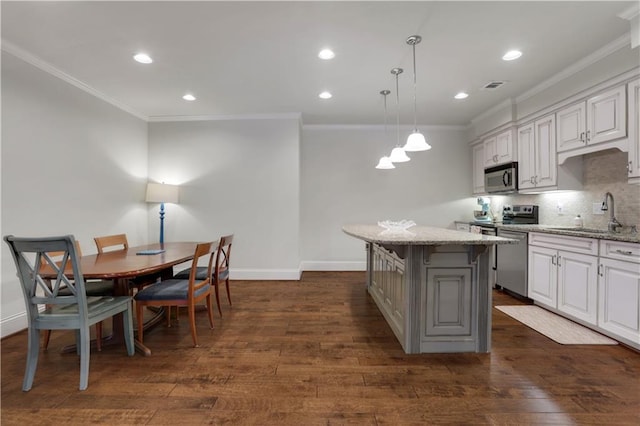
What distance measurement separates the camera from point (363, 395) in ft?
5.63

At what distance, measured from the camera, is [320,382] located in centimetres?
184

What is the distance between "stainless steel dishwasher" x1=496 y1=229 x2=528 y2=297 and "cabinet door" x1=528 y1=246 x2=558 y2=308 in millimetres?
90

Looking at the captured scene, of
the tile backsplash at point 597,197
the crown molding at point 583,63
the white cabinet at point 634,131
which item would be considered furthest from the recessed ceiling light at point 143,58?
the tile backsplash at point 597,197

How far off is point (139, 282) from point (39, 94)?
2.20 m

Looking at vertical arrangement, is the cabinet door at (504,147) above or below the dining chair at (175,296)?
above

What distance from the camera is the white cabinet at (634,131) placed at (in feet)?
7.75

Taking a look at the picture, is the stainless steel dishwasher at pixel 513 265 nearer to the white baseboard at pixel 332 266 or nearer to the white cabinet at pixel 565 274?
the white cabinet at pixel 565 274

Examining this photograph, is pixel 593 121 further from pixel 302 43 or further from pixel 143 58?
pixel 143 58

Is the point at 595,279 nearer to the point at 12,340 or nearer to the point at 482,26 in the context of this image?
the point at 482,26

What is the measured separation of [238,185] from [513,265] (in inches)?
159

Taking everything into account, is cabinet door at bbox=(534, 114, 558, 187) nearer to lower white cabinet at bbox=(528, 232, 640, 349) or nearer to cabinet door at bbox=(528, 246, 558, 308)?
lower white cabinet at bbox=(528, 232, 640, 349)

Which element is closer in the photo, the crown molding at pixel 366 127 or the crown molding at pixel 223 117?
the crown molding at pixel 223 117

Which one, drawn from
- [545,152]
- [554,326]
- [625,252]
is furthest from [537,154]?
[554,326]

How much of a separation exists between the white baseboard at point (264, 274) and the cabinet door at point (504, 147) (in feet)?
11.5
